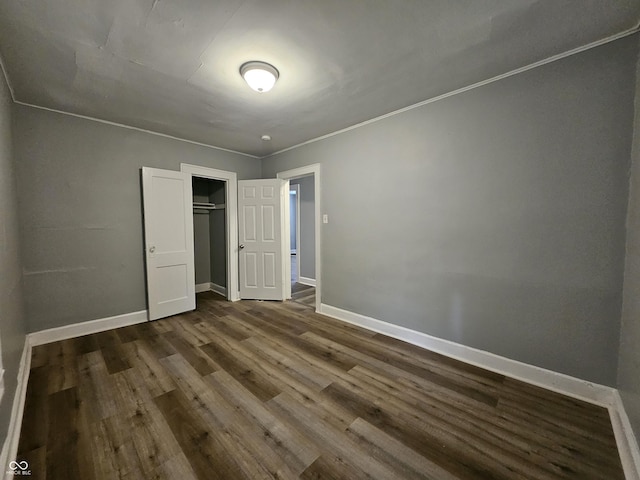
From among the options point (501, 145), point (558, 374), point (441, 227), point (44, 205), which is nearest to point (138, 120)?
point (44, 205)

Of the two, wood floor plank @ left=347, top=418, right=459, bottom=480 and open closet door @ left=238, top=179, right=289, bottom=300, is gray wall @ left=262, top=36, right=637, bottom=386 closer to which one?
wood floor plank @ left=347, top=418, right=459, bottom=480

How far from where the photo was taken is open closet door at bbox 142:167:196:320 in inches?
125

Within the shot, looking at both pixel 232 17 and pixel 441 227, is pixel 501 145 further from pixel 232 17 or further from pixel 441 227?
pixel 232 17

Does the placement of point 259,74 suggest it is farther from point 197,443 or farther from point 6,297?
point 197,443

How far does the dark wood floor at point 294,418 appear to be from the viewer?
1.27 metres

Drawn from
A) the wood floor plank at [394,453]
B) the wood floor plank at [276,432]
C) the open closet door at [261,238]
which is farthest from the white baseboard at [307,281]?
the wood floor plank at [394,453]

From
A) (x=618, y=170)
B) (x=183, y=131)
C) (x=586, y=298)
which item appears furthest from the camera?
(x=183, y=131)

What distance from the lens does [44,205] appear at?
2.55 m

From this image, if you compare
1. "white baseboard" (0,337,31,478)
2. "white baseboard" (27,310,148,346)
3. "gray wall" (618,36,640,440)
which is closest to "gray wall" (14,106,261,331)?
"white baseboard" (27,310,148,346)

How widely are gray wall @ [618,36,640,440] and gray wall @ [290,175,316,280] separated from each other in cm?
430

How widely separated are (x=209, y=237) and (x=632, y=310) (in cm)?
543

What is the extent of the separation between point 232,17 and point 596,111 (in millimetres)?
2537

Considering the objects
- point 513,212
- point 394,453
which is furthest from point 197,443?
point 513,212

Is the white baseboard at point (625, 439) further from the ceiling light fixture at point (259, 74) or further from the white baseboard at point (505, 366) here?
the ceiling light fixture at point (259, 74)
